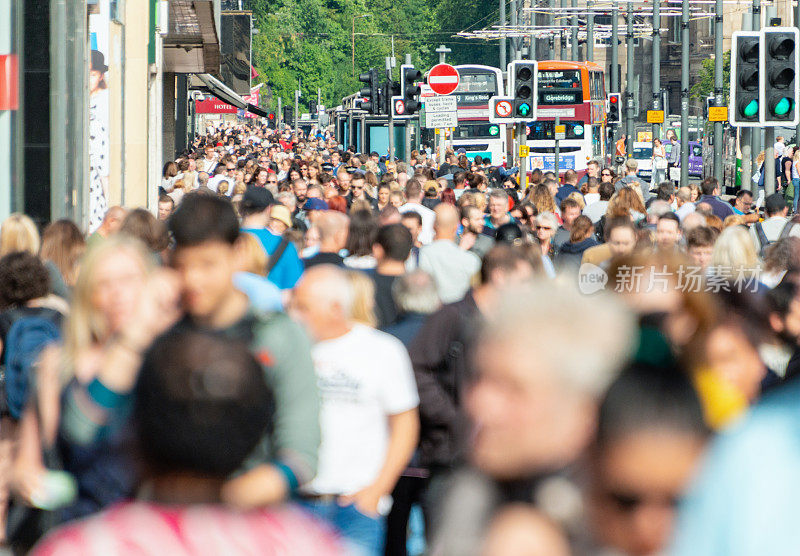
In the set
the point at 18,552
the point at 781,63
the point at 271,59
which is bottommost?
the point at 18,552

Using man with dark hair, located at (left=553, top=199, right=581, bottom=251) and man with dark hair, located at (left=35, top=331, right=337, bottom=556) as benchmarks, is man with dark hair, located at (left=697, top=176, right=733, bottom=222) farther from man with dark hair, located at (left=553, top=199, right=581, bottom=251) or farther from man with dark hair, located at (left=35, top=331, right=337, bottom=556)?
man with dark hair, located at (left=35, top=331, right=337, bottom=556)

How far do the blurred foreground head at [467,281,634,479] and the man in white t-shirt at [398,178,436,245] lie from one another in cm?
937

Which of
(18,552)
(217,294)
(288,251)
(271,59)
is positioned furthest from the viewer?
(271,59)

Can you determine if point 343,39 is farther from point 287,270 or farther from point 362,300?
point 362,300

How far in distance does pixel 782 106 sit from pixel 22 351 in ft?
33.1

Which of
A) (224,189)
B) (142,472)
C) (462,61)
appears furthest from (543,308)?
(462,61)

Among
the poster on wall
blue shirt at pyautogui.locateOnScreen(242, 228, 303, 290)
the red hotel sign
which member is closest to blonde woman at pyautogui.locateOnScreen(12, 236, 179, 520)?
blue shirt at pyautogui.locateOnScreen(242, 228, 303, 290)

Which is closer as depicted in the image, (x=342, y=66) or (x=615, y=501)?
(x=615, y=501)

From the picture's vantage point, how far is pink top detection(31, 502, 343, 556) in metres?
2.28

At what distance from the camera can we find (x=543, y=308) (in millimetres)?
2227

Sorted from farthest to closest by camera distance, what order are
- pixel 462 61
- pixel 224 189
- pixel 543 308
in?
pixel 462 61 < pixel 224 189 < pixel 543 308

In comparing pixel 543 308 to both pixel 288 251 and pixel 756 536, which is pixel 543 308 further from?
pixel 288 251

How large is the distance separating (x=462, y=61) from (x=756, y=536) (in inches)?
4427

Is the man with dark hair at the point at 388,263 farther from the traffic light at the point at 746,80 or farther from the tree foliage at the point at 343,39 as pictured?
the tree foliage at the point at 343,39
